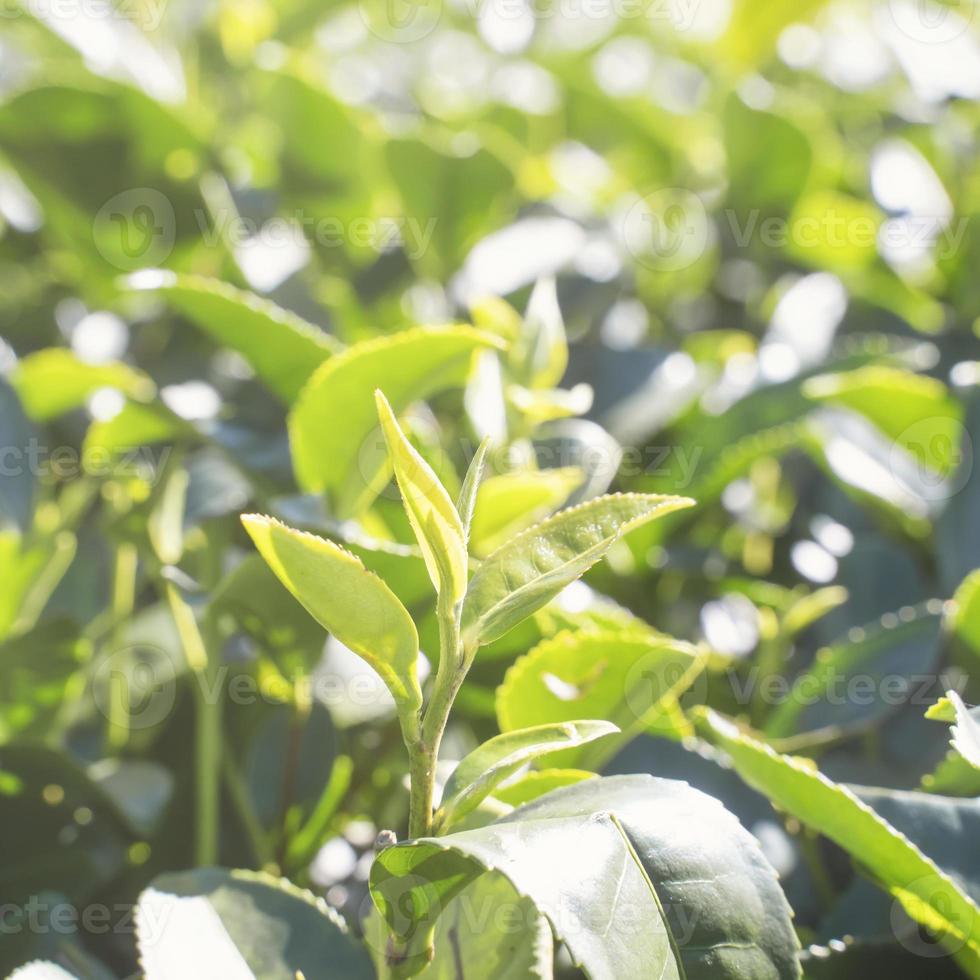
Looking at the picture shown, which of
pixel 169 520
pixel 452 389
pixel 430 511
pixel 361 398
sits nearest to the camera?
pixel 430 511

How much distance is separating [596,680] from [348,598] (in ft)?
0.69

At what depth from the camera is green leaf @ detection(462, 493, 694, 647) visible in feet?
1.50

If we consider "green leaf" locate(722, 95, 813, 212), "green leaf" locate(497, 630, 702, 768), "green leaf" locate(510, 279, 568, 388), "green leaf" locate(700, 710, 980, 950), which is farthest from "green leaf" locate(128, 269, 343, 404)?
"green leaf" locate(722, 95, 813, 212)

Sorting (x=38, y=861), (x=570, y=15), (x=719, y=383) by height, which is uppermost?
(x=570, y=15)

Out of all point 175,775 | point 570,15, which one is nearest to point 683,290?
point 570,15

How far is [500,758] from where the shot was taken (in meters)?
0.48

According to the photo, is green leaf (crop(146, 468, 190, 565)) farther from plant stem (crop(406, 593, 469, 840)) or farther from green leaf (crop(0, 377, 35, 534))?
plant stem (crop(406, 593, 469, 840))

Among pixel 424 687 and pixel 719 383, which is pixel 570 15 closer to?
pixel 719 383

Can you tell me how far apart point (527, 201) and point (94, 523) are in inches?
22.0

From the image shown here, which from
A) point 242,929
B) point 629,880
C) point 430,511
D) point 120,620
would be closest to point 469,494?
point 430,511

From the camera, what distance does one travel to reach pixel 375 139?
1071mm

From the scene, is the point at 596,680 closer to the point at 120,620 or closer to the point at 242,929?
the point at 242,929

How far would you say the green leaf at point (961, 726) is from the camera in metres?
0.46

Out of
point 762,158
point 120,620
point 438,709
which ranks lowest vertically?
point 120,620
